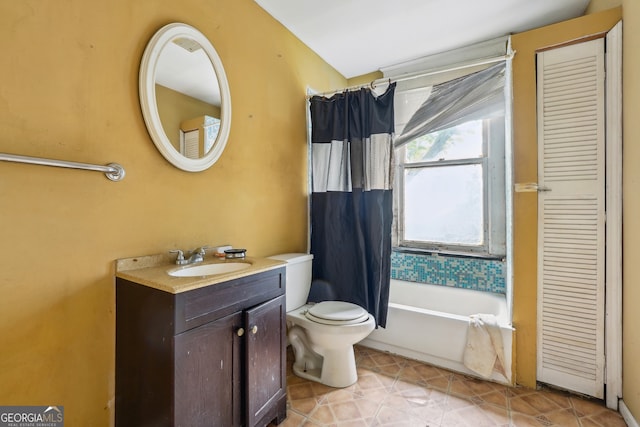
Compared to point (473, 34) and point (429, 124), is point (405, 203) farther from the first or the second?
point (473, 34)

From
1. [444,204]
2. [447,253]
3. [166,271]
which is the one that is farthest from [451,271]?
[166,271]

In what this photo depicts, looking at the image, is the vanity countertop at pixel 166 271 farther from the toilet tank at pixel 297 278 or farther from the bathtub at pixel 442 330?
the bathtub at pixel 442 330

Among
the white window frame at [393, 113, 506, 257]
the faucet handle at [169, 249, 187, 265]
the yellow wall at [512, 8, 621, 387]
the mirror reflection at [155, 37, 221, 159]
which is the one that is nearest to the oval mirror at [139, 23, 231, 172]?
the mirror reflection at [155, 37, 221, 159]

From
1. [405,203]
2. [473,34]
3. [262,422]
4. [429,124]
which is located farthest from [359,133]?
[262,422]

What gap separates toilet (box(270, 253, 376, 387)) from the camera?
5.81ft

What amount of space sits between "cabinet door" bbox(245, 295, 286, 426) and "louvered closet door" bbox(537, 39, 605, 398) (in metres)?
1.63

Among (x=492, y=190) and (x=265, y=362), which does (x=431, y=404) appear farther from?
(x=492, y=190)

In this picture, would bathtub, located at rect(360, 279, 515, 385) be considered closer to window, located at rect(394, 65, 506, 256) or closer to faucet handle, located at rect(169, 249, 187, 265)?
window, located at rect(394, 65, 506, 256)

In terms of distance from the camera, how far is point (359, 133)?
2.26 m

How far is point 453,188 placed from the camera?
2.73 m

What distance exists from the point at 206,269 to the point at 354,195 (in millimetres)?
1232

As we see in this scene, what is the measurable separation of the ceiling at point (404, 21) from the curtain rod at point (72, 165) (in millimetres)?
1558

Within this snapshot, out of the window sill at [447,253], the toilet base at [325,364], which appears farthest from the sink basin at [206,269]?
the window sill at [447,253]

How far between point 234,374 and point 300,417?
0.57 meters
